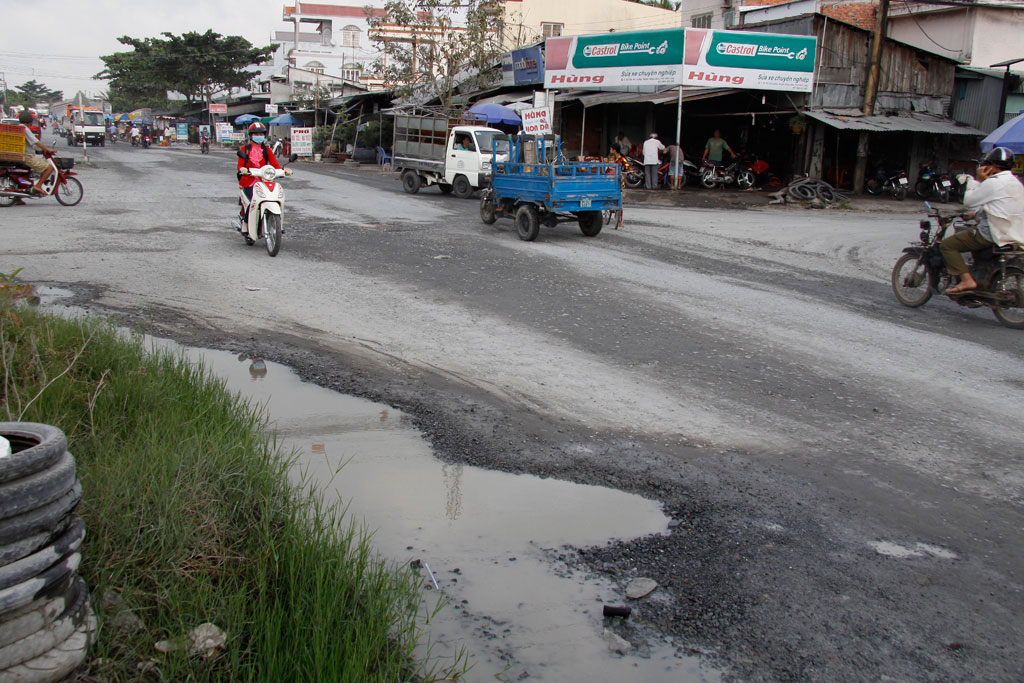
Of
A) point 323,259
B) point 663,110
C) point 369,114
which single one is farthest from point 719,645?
point 369,114

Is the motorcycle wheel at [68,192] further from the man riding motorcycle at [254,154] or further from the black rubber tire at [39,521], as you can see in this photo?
the black rubber tire at [39,521]

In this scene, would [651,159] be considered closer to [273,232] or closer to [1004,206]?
[273,232]

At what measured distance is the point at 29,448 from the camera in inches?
97.6

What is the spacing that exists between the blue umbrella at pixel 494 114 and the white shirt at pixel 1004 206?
793 inches

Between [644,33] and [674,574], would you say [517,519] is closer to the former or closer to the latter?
[674,574]

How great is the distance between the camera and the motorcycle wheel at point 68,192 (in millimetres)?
15547

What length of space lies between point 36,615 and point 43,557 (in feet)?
0.50

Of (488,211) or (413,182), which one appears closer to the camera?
(488,211)

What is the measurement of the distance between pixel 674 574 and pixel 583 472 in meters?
1.09

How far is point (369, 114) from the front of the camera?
43375 mm

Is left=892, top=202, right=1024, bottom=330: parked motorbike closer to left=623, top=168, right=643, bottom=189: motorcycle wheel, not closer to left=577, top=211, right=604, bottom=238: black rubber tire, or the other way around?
left=577, top=211, right=604, bottom=238: black rubber tire

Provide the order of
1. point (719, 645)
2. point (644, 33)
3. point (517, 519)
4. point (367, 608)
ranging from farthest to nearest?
point (644, 33) < point (517, 519) < point (719, 645) < point (367, 608)

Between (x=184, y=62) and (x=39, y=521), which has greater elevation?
(x=184, y=62)

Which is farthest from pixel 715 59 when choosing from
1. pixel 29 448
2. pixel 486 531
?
pixel 29 448
